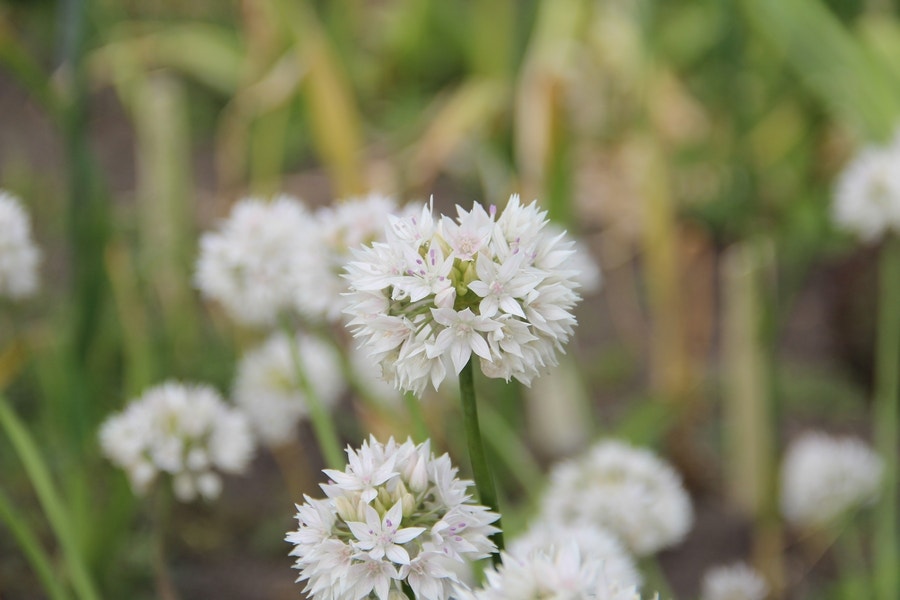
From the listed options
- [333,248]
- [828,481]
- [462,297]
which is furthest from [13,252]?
[828,481]

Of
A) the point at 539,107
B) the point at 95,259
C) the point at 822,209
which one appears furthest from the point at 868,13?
the point at 95,259

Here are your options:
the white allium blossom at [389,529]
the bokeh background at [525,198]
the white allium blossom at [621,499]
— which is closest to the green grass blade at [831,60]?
the bokeh background at [525,198]

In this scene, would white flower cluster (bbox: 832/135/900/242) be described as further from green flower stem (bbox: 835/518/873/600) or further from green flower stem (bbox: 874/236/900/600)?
green flower stem (bbox: 835/518/873/600)

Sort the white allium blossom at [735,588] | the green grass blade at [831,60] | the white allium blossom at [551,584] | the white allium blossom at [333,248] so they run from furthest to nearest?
the green grass blade at [831,60] < the white allium blossom at [735,588] < the white allium blossom at [333,248] < the white allium blossom at [551,584]

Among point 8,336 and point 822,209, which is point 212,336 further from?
point 822,209

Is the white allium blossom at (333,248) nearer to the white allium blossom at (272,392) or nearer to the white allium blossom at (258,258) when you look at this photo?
the white allium blossom at (258,258)

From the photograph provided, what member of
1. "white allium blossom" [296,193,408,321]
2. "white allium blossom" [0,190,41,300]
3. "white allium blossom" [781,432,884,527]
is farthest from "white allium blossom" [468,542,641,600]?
"white allium blossom" [781,432,884,527]
